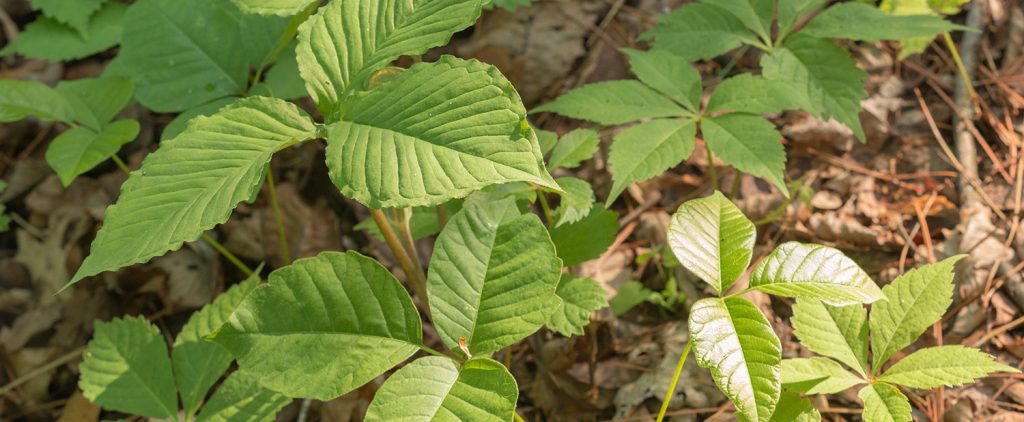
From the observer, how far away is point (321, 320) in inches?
48.1

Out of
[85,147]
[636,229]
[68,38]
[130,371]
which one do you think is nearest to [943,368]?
[636,229]

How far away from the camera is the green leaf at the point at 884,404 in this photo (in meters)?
1.34

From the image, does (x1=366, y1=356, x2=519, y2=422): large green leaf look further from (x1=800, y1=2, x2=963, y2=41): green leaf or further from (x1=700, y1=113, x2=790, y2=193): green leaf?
(x1=800, y1=2, x2=963, y2=41): green leaf

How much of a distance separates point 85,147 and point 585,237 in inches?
57.8

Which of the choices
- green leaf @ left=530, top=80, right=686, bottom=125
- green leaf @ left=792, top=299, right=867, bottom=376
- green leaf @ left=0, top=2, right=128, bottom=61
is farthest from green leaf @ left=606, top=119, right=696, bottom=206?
green leaf @ left=0, top=2, right=128, bottom=61

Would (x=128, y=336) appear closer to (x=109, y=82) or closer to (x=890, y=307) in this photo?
(x=109, y=82)

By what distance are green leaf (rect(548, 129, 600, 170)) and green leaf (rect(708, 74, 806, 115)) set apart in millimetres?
354

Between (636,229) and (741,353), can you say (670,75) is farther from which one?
(741,353)

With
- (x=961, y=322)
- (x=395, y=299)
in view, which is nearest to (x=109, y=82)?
(x=395, y=299)

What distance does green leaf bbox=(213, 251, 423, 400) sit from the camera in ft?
3.90

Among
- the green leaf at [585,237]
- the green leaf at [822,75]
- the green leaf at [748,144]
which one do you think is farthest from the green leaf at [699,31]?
the green leaf at [585,237]

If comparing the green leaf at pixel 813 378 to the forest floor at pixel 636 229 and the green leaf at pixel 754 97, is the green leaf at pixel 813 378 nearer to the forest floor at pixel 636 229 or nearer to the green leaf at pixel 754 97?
the forest floor at pixel 636 229

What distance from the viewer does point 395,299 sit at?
121 cm

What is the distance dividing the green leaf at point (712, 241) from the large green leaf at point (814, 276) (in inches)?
1.7
